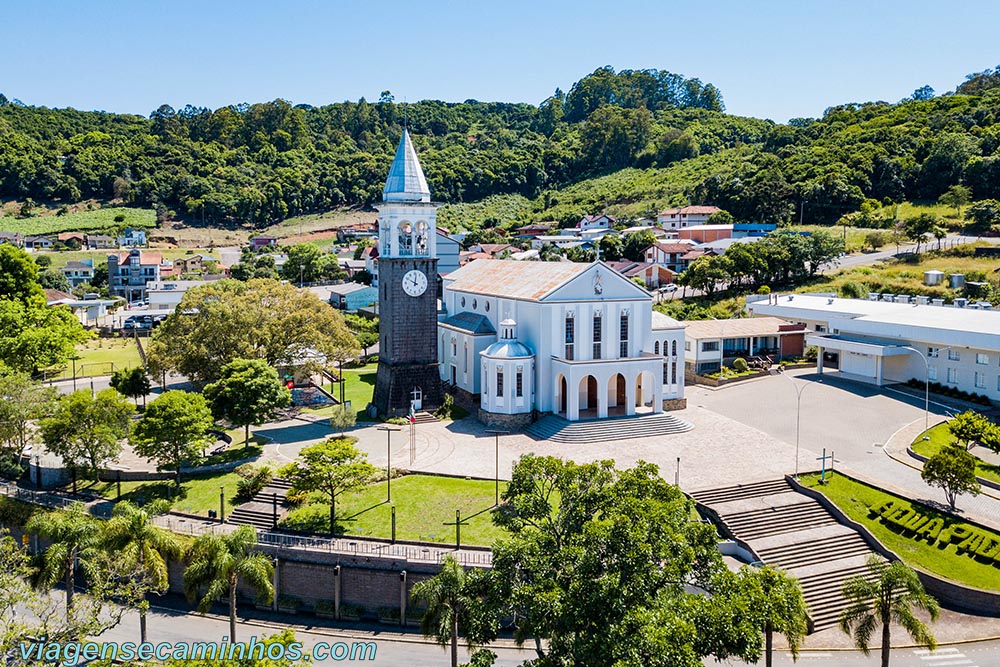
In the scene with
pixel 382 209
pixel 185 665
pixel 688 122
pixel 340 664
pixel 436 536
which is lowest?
pixel 340 664

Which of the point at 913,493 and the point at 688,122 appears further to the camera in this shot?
the point at 688,122

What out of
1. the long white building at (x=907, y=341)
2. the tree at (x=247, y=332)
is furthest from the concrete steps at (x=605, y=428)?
the long white building at (x=907, y=341)

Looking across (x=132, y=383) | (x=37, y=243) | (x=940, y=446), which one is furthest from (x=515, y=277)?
(x=37, y=243)

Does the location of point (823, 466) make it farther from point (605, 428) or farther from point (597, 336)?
point (597, 336)

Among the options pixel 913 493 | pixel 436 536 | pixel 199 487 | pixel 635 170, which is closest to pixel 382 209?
pixel 199 487

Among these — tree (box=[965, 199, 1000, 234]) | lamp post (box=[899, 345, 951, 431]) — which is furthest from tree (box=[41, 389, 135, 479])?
tree (box=[965, 199, 1000, 234])

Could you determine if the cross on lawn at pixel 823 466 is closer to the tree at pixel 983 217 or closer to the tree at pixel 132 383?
the tree at pixel 132 383

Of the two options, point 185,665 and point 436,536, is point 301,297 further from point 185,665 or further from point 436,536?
point 185,665
